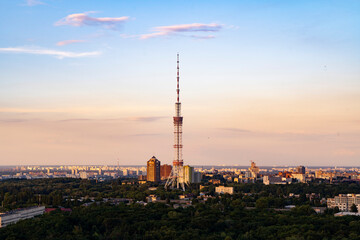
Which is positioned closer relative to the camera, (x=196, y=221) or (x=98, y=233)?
(x=98, y=233)

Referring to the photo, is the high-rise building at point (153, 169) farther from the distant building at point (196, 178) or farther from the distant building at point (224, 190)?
the distant building at point (224, 190)

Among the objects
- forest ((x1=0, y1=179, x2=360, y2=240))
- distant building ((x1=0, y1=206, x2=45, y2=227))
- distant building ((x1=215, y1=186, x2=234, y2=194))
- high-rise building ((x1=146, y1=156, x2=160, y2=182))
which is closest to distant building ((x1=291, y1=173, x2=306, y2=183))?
high-rise building ((x1=146, y1=156, x2=160, y2=182))

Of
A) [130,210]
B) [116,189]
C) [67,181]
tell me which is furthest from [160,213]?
[67,181]

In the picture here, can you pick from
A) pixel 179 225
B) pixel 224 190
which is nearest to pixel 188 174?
pixel 224 190

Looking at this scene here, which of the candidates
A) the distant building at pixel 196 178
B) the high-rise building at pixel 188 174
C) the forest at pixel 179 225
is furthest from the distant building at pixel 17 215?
the distant building at pixel 196 178

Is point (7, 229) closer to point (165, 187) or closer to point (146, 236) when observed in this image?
point (146, 236)

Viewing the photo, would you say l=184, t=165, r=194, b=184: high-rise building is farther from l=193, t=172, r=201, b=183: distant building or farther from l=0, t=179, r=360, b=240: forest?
l=0, t=179, r=360, b=240: forest

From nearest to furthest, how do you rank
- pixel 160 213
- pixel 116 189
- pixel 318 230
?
pixel 318 230 → pixel 160 213 → pixel 116 189

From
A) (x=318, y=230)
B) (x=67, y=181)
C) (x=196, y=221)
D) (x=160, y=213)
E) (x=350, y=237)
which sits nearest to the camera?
(x=350, y=237)
